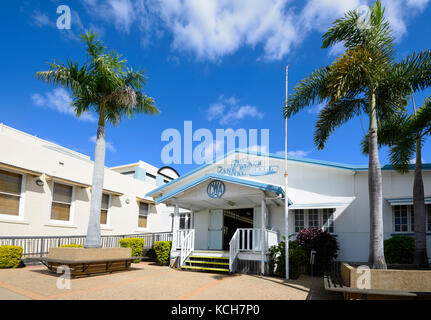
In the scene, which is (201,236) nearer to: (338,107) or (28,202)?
(28,202)

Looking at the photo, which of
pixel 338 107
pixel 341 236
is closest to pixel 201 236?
pixel 341 236

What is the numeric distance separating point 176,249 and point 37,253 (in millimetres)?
5498

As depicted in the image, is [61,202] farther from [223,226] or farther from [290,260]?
[290,260]

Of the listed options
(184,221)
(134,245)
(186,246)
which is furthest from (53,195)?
(184,221)

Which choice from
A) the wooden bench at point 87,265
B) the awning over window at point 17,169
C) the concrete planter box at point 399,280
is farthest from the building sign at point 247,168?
the concrete planter box at point 399,280

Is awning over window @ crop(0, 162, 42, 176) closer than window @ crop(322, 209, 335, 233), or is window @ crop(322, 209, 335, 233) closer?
awning over window @ crop(0, 162, 42, 176)

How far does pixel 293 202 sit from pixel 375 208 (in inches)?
240

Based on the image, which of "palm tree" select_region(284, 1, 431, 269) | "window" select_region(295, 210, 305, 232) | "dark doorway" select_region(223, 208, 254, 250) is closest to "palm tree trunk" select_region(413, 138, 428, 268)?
"palm tree" select_region(284, 1, 431, 269)

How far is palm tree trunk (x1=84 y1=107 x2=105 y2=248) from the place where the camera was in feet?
33.1

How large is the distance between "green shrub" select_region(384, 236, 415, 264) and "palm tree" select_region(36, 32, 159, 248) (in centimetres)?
1029

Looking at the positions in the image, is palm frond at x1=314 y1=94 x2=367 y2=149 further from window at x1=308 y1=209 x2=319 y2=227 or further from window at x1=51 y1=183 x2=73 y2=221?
window at x1=51 y1=183 x2=73 y2=221

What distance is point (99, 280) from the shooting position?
903cm

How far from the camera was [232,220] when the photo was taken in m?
16.6

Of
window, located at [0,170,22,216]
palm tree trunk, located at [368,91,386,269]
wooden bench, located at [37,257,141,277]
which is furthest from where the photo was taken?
window, located at [0,170,22,216]
